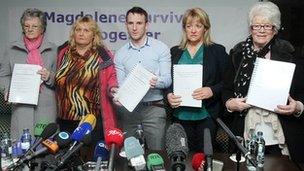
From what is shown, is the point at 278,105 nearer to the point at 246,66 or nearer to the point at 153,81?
the point at 246,66

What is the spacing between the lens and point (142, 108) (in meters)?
3.66

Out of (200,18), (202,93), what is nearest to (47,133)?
(202,93)

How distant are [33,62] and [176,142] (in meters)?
1.97

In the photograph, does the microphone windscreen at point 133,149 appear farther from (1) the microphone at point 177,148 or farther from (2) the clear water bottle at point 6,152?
(2) the clear water bottle at point 6,152

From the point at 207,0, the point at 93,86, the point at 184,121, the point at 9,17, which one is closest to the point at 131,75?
the point at 93,86

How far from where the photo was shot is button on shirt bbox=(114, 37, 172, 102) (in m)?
3.47

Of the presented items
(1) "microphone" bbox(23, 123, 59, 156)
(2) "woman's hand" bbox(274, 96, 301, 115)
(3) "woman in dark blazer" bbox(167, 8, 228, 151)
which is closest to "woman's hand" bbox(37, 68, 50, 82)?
(3) "woman in dark blazer" bbox(167, 8, 228, 151)

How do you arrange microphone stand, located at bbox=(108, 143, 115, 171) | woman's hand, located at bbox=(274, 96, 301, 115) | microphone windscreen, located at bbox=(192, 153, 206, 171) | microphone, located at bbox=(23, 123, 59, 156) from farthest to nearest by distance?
1. woman's hand, located at bbox=(274, 96, 301, 115)
2. microphone windscreen, located at bbox=(192, 153, 206, 171)
3. microphone, located at bbox=(23, 123, 59, 156)
4. microphone stand, located at bbox=(108, 143, 115, 171)

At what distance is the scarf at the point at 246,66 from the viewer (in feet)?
10.2

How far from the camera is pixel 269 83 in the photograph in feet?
9.80

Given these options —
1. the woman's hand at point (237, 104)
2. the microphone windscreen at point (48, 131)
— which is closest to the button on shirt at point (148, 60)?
the woman's hand at point (237, 104)

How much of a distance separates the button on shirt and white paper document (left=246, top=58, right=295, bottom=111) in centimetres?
76

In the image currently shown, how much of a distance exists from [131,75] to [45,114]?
2.90 ft

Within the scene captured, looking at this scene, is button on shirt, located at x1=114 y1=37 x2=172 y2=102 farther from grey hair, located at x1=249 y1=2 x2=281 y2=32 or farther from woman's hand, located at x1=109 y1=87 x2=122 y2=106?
grey hair, located at x1=249 y1=2 x2=281 y2=32
